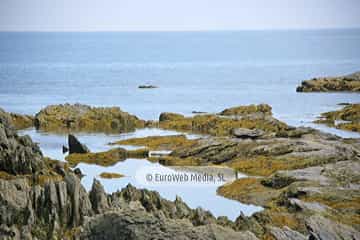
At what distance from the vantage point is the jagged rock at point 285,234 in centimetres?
1998

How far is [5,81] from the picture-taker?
76.4 meters

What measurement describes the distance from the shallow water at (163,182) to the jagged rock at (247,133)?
343 cm

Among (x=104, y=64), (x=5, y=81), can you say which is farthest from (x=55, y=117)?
(x=104, y=64)

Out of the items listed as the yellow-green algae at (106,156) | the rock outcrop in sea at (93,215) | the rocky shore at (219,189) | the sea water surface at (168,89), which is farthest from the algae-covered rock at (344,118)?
the rock outcrop in sea at (93,215)

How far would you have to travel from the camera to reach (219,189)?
94.2 feet

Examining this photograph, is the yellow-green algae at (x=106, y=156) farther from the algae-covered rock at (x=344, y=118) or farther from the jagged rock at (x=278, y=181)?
the algae-covered rock at (x=344, y=118)

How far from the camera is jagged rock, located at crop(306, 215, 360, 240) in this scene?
19.6 m

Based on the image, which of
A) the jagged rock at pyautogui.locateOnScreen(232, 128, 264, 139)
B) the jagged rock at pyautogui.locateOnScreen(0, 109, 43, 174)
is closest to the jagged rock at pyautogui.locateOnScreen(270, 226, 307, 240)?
the jagged rock at pyautogui.locateOnScreen(0, 109, 43, 174)

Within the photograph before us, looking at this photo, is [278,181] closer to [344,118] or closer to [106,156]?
[106,156]

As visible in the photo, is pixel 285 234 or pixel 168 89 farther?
pixel 168 89

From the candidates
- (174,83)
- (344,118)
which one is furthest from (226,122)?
(174,83)

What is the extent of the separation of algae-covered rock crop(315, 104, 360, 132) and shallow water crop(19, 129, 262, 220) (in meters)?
7.36

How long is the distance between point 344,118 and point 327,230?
2565 centimetres

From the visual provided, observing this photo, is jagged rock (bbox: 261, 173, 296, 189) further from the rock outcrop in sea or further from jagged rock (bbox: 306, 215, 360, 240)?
jagged rock (bbox: 306, 215, 360, 240)
